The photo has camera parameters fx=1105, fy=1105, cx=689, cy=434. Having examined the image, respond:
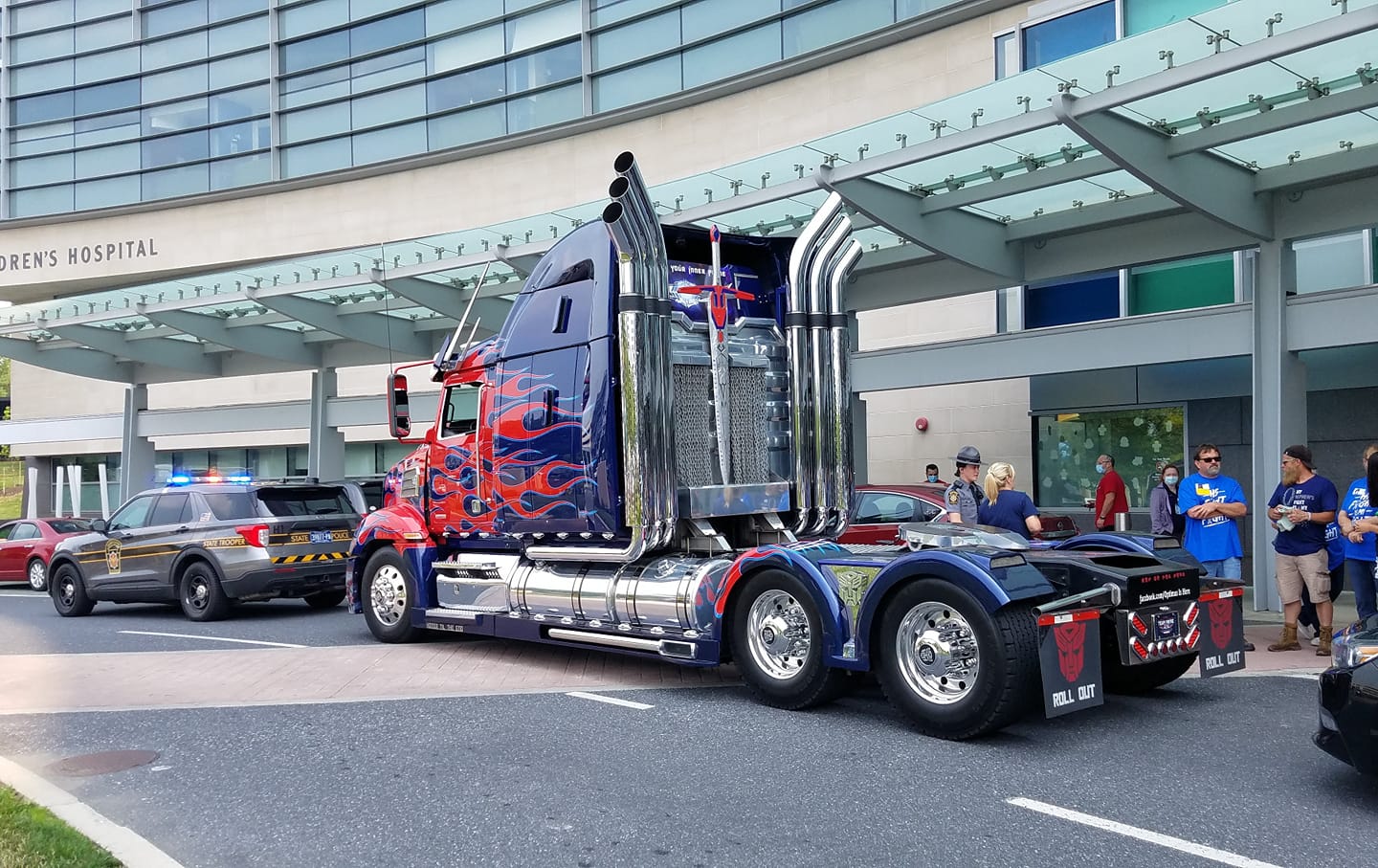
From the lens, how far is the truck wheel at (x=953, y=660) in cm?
597

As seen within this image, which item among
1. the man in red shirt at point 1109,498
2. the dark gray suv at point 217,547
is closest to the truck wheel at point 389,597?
the dark gray suv at point 217,547

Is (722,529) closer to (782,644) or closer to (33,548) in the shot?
(782,644)

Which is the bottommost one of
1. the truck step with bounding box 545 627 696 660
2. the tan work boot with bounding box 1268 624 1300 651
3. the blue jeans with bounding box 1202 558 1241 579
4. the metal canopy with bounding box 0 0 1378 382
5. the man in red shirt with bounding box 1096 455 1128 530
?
the tan work boot with bounding box 1268 624 1300 651

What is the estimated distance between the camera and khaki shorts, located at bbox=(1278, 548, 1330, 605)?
874 cm

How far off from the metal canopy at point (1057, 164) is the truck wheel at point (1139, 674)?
15.9ft

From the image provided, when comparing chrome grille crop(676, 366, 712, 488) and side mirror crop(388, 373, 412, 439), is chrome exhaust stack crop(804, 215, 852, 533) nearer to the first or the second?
chrome grille crop(676, 366, 712, 488)

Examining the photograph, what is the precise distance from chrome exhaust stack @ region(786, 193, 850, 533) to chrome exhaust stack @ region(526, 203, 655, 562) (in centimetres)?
150

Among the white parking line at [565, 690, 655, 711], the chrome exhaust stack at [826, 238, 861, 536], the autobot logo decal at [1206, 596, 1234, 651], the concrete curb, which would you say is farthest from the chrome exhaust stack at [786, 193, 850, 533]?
the concrete curb

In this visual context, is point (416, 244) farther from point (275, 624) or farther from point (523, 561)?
point (523, 561)

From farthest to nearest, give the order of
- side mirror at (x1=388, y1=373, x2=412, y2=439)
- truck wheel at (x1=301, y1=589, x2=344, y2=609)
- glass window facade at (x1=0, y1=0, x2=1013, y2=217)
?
glass window facade at (x1=0, y1=0, x2=1013, y2=217) < truck wheel at (x1=301, y1=589, x2=344, y2=609) < side mirror at (x1=388, y1=373, x2=412, y2=439)

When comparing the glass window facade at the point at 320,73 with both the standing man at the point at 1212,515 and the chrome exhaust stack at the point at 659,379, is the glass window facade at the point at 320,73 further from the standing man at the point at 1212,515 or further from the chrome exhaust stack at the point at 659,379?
the chrome exhaust stack at the point at 659,379

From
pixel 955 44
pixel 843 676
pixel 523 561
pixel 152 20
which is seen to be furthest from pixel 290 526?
pixel 152 20

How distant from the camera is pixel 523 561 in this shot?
9328 mm

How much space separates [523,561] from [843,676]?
132 inches
